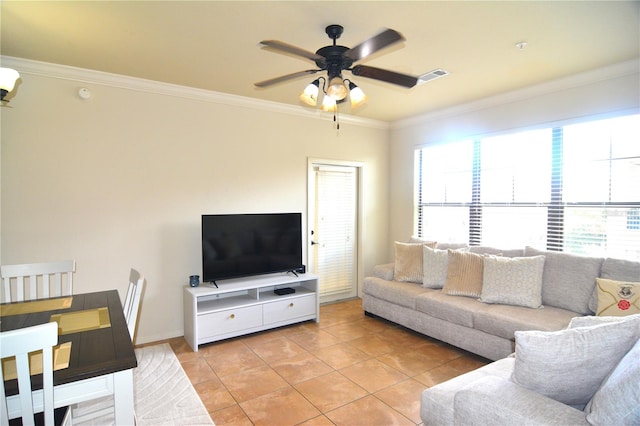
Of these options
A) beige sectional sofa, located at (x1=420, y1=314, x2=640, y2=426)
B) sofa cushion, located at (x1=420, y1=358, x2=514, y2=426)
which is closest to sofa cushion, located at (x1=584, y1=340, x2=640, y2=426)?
beige sectional sofa, located at (x1=420, y1=314, x2=640, y2=426)

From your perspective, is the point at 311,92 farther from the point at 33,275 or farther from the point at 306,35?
the point at 33,275

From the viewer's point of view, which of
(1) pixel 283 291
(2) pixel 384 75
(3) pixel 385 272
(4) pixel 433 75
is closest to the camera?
(2) pixel 384 75

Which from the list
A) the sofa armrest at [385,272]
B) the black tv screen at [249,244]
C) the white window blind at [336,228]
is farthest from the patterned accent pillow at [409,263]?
the black tv screen at [249,244]

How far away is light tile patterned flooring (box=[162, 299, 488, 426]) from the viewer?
249cm

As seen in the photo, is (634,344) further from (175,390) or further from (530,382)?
(175,390)

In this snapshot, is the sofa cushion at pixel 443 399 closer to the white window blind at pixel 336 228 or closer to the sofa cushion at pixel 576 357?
the sofa cushion at pixel 576 357

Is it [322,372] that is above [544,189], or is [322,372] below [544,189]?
below

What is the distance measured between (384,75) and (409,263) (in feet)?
8.66

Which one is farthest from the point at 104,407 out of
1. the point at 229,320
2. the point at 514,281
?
the point at 514,281

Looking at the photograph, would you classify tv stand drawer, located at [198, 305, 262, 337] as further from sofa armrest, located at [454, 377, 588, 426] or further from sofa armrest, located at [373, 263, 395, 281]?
sofa armrest, located at [454, 377, 588, 426]

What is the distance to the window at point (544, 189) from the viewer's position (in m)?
3.30

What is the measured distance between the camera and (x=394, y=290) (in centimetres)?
414

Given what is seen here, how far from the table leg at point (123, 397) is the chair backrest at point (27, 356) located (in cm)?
24

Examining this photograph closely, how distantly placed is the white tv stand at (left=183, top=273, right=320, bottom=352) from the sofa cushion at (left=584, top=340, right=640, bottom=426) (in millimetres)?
3140
